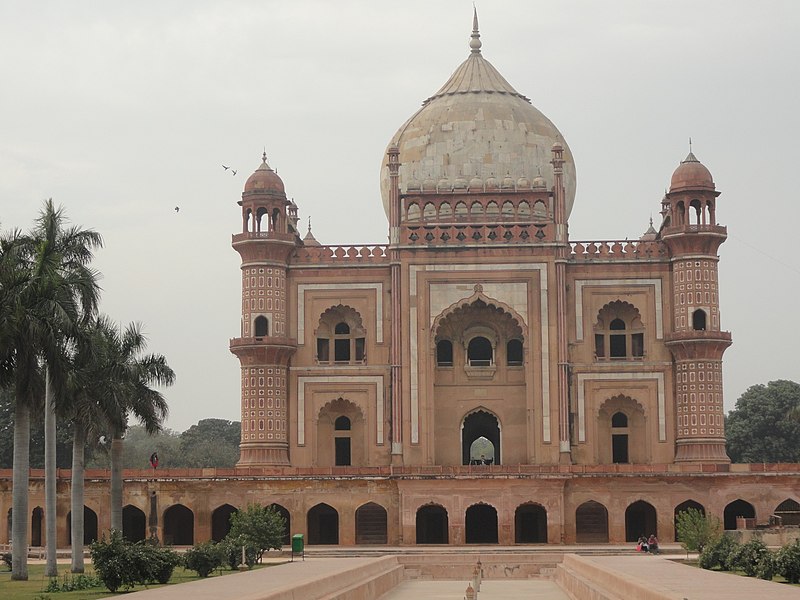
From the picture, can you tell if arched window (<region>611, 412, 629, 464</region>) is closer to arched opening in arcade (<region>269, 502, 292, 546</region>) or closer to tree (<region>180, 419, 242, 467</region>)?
arched opening in arcade (<region>269, 502, 292, 546</region>)

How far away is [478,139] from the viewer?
1812 inches

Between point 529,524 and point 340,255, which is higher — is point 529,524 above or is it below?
below

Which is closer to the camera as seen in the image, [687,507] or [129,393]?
[129,393]

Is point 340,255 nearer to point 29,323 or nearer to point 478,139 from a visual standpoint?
point 478,139

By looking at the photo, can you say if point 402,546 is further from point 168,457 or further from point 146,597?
point 168,457

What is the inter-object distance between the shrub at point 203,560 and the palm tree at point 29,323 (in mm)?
2856

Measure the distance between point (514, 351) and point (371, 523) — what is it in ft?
22.9

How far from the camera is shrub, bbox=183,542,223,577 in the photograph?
2581cm

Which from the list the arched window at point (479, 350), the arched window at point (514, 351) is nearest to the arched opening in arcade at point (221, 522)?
the arched window at point (479, 350)

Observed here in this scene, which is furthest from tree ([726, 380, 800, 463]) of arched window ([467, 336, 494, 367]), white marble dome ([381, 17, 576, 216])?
arched window ([467, 336, 494, 367])

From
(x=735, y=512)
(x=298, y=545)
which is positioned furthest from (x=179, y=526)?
(x=735, y=512)

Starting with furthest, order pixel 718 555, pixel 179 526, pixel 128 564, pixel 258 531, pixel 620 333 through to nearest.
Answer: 1. pixel 620 333
2. pixel 179 526
3. pixel 258 531
4. pixel 718 555
5. pixel 128 564

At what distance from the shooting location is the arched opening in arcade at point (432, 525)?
1608 inches

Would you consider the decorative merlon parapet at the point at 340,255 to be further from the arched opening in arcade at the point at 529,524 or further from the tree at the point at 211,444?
the tree at the point at 211,444
